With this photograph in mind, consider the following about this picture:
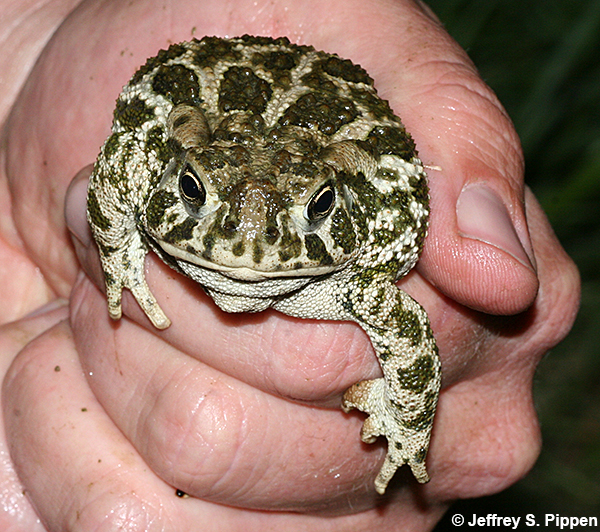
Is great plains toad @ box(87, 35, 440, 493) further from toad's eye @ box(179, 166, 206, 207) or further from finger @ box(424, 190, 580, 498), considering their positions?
finger @ box(424, 190, 580, 498)

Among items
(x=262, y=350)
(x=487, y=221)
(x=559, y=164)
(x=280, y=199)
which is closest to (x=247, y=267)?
(x=280, y=199)

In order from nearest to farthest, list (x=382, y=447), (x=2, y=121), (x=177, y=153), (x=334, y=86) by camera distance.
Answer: (x=177, y=153), (x=334, y=86), (x=382, y=447), (x=2, y=121)

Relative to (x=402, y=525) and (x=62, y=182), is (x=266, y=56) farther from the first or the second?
(x=402, y=525)

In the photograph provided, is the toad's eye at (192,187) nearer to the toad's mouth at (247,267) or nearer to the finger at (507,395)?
the toad's mouth at (247,267)

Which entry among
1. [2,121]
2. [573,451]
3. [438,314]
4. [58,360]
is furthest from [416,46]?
[573,451]

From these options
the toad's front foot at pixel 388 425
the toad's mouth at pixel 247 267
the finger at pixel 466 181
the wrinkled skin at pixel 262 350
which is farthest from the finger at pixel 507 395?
the toad's mouth at pixel 247 267

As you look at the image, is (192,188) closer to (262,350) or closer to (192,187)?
(192,187)

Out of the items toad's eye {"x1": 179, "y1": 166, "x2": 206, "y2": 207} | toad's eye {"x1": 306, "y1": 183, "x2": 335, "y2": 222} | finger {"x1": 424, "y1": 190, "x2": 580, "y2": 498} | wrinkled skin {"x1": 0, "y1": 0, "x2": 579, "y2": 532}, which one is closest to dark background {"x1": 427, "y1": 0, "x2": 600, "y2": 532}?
finger {"x1": 424, "y1": 190, "x2": 580, "y2": 498}
